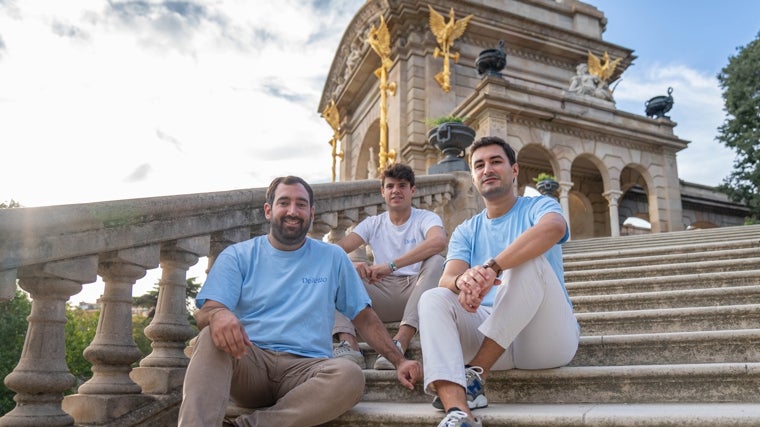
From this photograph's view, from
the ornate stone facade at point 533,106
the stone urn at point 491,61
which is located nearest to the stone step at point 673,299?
the ornate stone facade at point 533,106

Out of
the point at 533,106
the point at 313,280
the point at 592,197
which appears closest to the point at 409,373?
the point at 313,280

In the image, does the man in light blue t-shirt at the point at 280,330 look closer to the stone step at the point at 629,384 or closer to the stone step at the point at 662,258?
the stone step at the point at 629,384

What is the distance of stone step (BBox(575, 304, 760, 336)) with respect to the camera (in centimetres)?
337

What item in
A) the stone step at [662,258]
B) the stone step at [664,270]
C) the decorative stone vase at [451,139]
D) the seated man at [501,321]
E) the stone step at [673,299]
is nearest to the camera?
the seated man at [501,321]

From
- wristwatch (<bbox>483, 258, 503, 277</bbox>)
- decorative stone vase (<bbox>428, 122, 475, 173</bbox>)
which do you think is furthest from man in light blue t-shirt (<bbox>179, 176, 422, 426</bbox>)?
decorative stone vase (<bbox>428, 122, 475, 173</bbox>)

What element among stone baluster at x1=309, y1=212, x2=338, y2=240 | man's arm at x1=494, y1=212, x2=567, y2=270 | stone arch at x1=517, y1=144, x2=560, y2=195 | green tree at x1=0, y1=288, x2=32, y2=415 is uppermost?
stone arch at x1=517, y1=144, x2=560, y2=195

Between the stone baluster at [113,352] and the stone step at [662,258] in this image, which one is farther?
the stone step at [662,258]

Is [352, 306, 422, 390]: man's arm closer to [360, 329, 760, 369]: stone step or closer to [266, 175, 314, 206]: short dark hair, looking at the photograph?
[266, 175, 314, 206]: short dark hair

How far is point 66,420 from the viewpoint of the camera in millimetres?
2445

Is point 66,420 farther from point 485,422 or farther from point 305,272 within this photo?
point 485,422

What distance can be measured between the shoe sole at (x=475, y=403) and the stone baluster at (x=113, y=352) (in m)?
1.45

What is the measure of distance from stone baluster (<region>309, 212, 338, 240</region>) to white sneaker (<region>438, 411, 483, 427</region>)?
106 inches

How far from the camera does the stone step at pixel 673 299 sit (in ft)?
12.6

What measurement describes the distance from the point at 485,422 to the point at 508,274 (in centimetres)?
66
